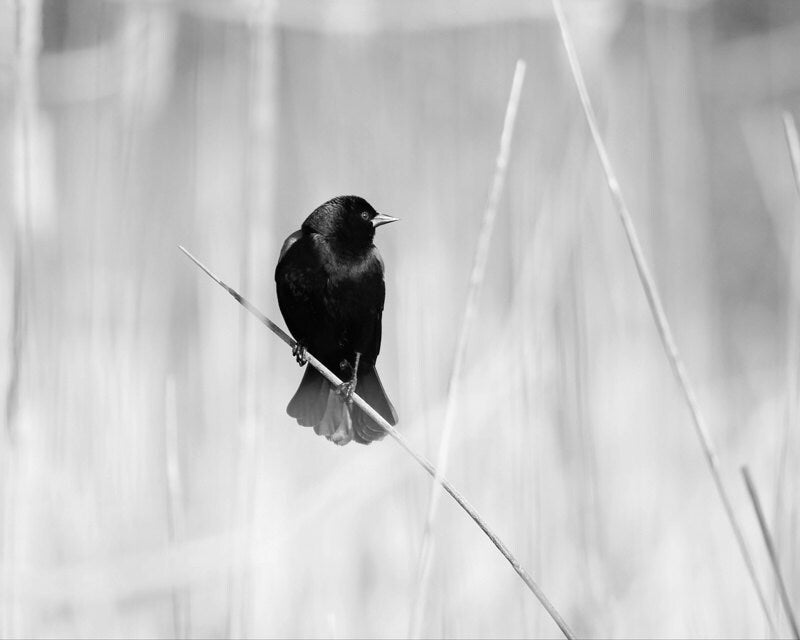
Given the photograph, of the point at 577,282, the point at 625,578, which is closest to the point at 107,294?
the point at 577,282

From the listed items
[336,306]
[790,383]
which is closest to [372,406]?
[336,306]

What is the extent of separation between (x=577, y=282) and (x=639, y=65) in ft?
8.89

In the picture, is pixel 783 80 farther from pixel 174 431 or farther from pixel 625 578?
pixel 174 431

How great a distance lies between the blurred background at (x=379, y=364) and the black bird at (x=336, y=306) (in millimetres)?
61

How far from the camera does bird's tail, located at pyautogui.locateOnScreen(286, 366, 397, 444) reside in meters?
0.93

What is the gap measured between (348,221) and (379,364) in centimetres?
80

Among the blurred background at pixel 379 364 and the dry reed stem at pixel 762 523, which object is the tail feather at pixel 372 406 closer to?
the blurred background at pixel 379 364

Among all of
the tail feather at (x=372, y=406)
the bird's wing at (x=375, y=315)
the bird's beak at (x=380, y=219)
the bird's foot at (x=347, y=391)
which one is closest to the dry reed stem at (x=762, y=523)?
the tail feather at (x=372, y=406)

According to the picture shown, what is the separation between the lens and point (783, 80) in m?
3.59

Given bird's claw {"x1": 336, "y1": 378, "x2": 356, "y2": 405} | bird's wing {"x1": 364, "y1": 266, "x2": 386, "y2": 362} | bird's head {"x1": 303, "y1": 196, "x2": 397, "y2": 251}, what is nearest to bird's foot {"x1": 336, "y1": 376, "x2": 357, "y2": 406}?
bird's claw {"x1": 336, "y1": 378, "x2": 356, "y2": 405}

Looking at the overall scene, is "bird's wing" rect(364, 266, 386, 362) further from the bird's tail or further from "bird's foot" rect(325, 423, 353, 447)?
"bird's foot" rect(325, 423, 353, 447)

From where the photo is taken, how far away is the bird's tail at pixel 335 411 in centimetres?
93

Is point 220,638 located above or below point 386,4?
below

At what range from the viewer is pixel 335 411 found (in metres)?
1.02
